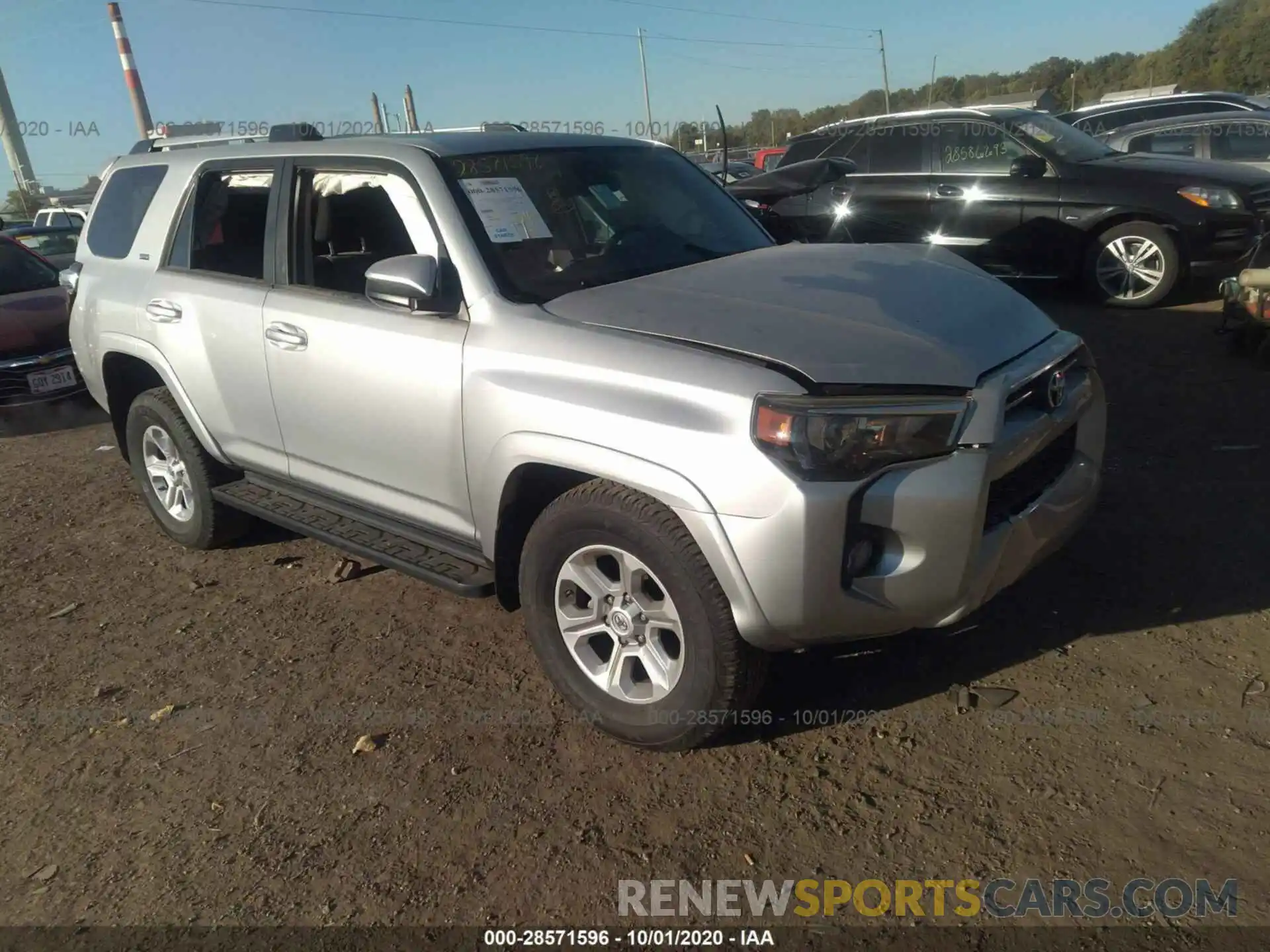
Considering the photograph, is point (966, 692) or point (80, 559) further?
point (80, 559)

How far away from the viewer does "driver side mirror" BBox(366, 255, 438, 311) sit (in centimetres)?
305

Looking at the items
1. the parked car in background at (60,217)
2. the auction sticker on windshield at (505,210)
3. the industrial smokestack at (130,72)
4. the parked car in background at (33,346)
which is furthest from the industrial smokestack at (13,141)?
the auction sticker on windshield at (505,210)

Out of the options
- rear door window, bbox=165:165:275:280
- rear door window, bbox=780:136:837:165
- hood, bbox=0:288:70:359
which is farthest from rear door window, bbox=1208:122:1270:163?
hood, bbox=0:288:70:359

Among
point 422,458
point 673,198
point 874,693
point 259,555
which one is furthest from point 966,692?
point 259,555

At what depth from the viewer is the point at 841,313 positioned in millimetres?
2887

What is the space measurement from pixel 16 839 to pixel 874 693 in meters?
2.72

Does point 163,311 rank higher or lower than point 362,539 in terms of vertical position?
higher

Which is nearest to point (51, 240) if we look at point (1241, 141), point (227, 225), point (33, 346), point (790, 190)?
point (33, 346)

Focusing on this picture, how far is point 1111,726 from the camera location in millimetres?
2930

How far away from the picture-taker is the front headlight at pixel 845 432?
8.15ft

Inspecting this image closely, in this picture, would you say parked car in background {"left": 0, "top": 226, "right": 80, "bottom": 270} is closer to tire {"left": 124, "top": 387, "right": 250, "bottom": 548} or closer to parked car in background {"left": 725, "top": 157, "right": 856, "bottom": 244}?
parked car in background {"left": 725, "top": 157, "right": 856, "bottom": 244}

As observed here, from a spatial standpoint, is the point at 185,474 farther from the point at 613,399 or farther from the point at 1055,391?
the point at 1055,391

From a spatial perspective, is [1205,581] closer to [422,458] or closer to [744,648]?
[744,648]

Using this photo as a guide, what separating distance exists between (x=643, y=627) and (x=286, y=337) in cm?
193
